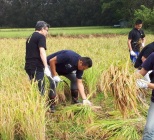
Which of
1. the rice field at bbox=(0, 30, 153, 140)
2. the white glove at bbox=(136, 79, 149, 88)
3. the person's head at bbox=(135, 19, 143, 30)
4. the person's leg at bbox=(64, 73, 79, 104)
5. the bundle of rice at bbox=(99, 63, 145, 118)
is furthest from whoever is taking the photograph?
the person's head at bbox=(135, 19, 143, 30)

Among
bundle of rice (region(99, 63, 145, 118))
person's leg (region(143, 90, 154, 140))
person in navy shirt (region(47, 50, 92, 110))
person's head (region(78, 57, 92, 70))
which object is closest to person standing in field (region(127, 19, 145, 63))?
person in navy shirt (region(47, 50, 92, 110))

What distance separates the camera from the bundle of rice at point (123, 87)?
3.98 m

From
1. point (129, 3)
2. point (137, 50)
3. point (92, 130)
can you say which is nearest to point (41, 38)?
point (92, 130)

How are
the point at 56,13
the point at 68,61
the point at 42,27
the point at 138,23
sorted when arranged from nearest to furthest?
the point at 42,27
the point at 68,61
the point at 138,23
the point at 56,13

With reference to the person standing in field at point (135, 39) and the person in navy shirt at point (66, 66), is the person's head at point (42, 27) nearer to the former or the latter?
the person in navy shirt at point (66, 66)

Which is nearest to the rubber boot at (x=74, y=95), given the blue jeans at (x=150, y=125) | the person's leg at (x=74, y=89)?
the person's leg at (x=74, y=89)

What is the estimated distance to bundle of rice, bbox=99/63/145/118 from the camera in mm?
3982

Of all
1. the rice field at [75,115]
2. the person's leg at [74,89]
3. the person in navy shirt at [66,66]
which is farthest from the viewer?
the person's leg at [74,89]

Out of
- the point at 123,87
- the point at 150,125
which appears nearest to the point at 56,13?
the point at 123,87

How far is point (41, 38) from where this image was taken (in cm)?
495

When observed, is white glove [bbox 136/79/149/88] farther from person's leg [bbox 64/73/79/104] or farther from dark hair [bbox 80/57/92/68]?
person's leg [bbox 64/73/79/104]

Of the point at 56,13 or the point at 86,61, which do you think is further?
the point at 56,13

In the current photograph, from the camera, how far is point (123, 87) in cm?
401

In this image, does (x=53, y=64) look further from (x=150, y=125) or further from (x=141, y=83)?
(x=150, y=125)
